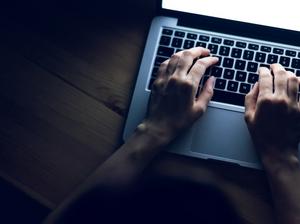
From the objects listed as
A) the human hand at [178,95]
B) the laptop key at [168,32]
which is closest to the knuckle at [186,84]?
the human hand at [178,95]

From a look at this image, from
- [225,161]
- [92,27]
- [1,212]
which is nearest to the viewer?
[225,161]

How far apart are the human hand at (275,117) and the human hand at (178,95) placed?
0.08 m

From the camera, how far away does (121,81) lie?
75cm

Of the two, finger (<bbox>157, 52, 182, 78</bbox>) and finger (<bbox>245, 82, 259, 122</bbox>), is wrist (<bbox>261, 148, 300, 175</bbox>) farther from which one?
finger (<bbox>157, 52, 182, 78</bbox>)

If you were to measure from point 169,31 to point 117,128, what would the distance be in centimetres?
20

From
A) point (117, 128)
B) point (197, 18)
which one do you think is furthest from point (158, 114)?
point (197, 18)

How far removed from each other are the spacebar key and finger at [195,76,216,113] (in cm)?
1

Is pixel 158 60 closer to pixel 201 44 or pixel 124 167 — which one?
pixel 201 44

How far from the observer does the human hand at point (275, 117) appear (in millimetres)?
680

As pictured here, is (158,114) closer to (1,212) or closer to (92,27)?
(92,27)

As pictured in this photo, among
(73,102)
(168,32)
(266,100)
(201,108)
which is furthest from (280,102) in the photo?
(73,102)

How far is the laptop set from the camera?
2.28 feet

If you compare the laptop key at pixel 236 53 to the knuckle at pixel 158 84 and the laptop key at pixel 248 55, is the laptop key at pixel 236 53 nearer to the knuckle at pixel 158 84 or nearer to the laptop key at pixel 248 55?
the laptop key at pixel 248 55

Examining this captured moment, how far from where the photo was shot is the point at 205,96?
708 millimetres
